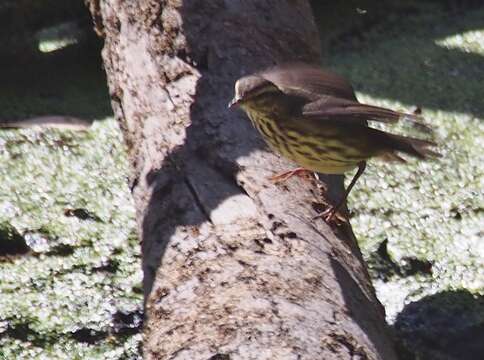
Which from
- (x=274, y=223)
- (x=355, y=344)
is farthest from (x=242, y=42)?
(x=355, y=344)

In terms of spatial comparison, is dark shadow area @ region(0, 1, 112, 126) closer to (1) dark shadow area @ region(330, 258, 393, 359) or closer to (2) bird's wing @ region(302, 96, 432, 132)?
(2) bird's wing @ region(302, 96, 432, 132)

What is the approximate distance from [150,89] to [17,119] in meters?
1.78

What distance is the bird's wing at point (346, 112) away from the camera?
3.91m

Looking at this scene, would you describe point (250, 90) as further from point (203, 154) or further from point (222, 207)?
point (222, 207)

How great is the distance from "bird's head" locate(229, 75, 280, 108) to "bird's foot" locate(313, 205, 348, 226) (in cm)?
46

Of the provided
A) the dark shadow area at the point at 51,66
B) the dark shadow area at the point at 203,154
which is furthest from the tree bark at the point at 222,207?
the dark shadow area at the point at 51,66

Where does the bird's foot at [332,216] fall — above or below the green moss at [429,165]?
below

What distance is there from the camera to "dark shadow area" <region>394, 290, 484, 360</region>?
4.34 meters

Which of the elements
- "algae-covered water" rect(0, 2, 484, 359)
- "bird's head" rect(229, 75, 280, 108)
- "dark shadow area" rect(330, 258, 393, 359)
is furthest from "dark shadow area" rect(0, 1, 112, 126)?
"dark shadow area" rect(330, 258, 393, 359)

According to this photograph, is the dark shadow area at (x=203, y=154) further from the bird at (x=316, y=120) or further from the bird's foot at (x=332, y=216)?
the bird's foot at (x=332, y=216)

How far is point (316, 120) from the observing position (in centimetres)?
401

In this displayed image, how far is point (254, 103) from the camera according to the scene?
3934mm

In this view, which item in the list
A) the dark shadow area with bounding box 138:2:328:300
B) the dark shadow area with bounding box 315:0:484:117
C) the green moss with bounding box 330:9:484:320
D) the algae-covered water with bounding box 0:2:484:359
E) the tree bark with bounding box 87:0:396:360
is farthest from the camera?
the dark shadow area with bounding box 315:0:484:117

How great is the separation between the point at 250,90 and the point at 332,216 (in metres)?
0.52
